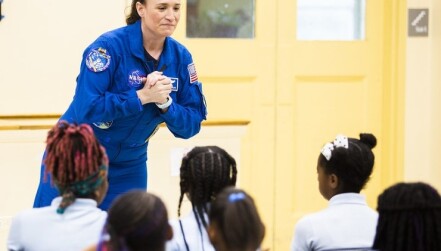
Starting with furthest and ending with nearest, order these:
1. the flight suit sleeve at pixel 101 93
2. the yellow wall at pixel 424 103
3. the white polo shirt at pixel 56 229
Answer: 1. the yellow wall at pixel 424 103
2. the flight suit sleeve at pixel 101 93
3. the white polo shirt at pixel 56 229

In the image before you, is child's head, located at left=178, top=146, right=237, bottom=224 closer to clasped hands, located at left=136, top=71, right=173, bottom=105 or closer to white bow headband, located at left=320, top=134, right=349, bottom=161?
white bow headband, located at left=320, top=134, right=349, bottom=161

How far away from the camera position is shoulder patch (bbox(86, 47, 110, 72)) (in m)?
3.39

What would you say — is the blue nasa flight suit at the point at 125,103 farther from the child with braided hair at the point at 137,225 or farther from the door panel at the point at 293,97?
the door panel at the point at 293,97

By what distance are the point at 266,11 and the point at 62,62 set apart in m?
1.28

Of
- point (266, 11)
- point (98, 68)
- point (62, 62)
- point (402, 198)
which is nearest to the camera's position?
point (402, 198)

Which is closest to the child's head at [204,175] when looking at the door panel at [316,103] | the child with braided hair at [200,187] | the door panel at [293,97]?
the child with braided hair at [200,187]

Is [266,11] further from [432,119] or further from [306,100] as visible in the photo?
[432,119]

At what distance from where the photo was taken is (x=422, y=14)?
5281 mm

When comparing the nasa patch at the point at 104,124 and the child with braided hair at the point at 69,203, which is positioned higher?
the nasa patch at the point at 104,124

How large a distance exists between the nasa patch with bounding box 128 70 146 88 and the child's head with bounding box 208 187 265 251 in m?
1.18

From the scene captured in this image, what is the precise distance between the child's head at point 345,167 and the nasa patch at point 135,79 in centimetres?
85

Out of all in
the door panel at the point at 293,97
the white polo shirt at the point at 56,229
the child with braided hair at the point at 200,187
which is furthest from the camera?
the door panel at the point at 293,97

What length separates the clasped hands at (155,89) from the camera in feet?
11.0

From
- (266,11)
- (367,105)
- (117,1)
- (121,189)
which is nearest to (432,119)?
(367,105)
